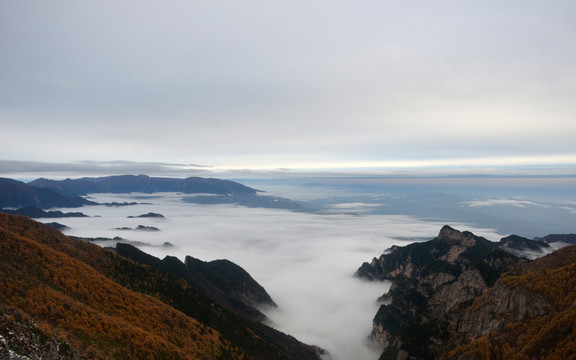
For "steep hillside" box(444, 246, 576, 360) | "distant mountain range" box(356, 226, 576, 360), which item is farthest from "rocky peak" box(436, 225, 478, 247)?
"steep hillside" box(444, 246, 576, 360)

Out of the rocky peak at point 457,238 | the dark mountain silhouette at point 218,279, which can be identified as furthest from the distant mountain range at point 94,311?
the rocky peak at point 457,238

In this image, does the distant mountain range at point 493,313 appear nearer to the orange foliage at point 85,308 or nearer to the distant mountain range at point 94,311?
the distant mountain range at point 94,311

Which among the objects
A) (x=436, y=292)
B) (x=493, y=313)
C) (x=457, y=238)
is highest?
(x=493, y=313)

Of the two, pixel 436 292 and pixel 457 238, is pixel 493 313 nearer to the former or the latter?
pixel 436 292

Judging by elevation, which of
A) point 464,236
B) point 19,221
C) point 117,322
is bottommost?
point 464,236

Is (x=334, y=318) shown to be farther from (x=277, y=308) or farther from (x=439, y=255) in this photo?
(x=439, y=255)

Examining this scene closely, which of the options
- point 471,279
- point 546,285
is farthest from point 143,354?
point 471,279

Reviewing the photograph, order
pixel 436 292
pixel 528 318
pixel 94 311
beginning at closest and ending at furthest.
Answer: pixel 94 311 < pixel 528 318 < pixel 436 292

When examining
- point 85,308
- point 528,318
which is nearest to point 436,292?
point 528,318
